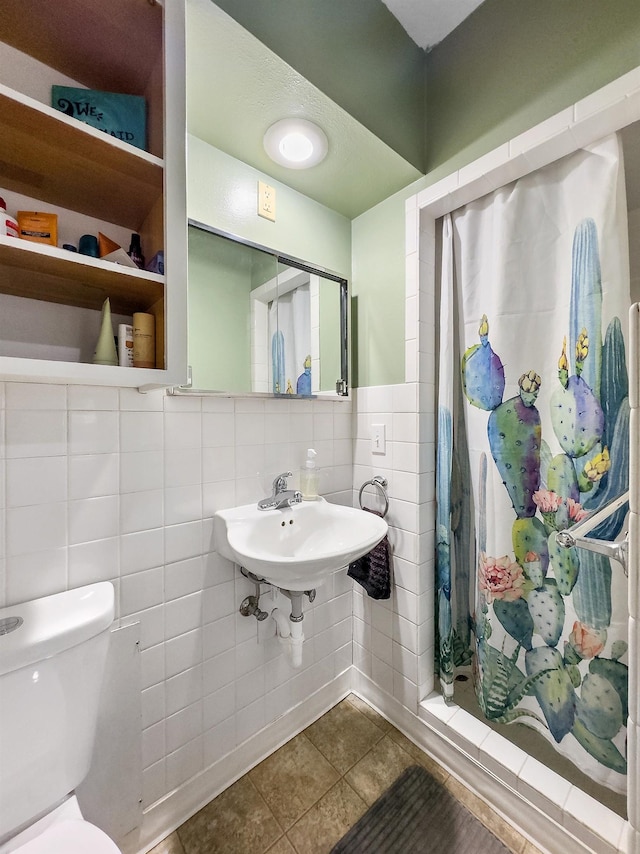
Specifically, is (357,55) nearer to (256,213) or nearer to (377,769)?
(256,213)

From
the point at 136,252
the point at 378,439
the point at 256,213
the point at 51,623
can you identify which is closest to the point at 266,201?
the point at 256,213

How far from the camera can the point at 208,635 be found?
1.13m

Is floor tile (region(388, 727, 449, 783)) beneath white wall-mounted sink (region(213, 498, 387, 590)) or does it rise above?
beneath

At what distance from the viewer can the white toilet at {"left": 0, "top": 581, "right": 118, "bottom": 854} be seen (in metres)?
0.68

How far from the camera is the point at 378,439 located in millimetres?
→ 1463

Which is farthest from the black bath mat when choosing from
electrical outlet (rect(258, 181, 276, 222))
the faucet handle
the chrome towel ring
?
electrical outlet (rect(258, 181, 276, 222))

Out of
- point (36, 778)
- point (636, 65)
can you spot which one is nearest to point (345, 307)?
point (636, 65)

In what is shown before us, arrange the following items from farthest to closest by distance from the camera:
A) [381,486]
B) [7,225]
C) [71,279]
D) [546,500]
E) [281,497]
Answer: [381,486]
[281,497]
[546,500]
[71,279]
[7,225]

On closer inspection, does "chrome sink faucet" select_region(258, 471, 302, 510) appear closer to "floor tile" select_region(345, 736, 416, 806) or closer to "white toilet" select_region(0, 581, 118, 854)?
"white toilet" select_region(0, 581, 118, 854)

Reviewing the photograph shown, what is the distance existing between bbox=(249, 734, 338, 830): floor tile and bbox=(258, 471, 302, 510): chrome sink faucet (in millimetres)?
914

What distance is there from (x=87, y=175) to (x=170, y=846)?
1.78 meters

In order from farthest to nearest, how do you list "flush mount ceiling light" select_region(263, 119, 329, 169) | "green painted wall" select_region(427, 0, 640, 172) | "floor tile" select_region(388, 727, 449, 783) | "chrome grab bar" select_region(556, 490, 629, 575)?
"floor tile" select_region(388, 727, 449, 783) < "flush mount ceiling light" select_region(263, 119, 329, 169) < "green painted wall" select_region(427, 0, 640, 172) < "chrome grab bar" select_region(556, 490, 629, 575)

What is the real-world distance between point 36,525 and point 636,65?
1.81 metres

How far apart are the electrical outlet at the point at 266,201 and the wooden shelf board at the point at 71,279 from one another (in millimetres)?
645
